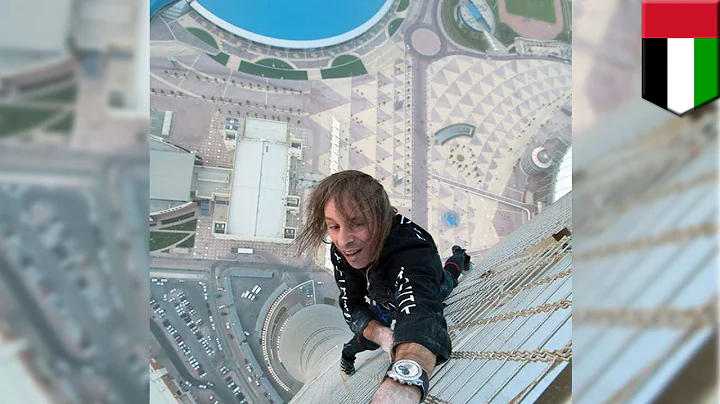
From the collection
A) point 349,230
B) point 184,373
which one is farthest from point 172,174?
point 349,230

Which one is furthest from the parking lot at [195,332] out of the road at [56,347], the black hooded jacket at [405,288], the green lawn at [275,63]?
the road at [56,347]

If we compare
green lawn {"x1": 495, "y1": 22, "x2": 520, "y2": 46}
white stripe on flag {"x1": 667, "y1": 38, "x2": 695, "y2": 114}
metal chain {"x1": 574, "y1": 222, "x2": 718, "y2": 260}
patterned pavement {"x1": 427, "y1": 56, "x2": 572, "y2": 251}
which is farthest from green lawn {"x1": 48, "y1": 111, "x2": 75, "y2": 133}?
green lawn {"x1": 495, "y1": 22, "x2": 520, "y2": 46}

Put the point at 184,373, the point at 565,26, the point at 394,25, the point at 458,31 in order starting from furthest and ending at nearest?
the point at 565,26 < the point at 458,31 < the point at 394,25 < the point at 184,373

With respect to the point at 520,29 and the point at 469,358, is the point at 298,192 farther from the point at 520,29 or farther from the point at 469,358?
the point at 520,29

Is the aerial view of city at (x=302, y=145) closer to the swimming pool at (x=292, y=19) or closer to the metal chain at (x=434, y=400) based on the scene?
the swimming pool at (x=292, y=19)

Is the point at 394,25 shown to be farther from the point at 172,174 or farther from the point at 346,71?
the point at 172,174

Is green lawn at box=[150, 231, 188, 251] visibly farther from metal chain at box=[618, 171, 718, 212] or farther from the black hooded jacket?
metal chain at box=[618, 171, 718, 212]
